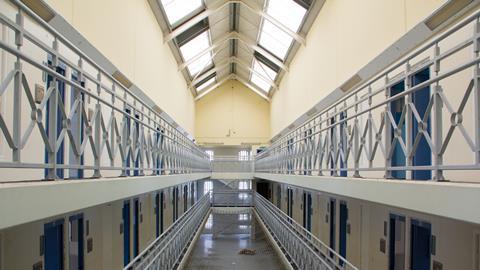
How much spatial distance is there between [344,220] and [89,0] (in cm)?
543

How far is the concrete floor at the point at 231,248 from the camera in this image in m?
10.7

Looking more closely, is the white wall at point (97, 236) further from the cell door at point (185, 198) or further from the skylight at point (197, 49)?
the skylight at point (197, 49)

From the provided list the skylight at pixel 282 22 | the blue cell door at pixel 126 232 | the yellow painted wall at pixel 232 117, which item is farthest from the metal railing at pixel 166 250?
the yellow painted wall at pixel 232 117

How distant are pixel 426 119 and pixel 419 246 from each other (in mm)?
2728

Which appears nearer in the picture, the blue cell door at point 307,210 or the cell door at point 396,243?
the cell door at point 396,243

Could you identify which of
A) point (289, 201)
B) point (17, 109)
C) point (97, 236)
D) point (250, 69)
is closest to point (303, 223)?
point (289, 201)

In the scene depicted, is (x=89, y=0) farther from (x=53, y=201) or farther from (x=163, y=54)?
(x=163, y=54)

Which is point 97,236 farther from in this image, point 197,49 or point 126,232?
point 197,49

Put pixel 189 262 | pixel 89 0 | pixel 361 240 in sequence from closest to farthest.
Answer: pixel 89 0, pixel 361 240, pixel 189 262

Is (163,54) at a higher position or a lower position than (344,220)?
higher

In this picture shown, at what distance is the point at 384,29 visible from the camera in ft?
17.2

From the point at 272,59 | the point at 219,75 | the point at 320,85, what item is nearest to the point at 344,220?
the point at 320,85

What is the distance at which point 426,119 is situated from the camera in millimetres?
2197

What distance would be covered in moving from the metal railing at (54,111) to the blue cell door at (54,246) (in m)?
A: 0.63
